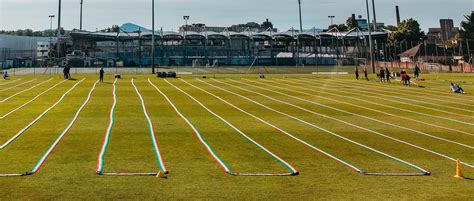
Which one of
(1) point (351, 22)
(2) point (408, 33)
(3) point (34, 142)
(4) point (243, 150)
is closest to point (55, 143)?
(3) point (34, 142)

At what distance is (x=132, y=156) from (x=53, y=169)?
6.27 ft

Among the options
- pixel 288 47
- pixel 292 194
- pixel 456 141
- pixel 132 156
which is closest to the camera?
pixel 292 194

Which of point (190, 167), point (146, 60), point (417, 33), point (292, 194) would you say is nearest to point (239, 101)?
point (190, 167)

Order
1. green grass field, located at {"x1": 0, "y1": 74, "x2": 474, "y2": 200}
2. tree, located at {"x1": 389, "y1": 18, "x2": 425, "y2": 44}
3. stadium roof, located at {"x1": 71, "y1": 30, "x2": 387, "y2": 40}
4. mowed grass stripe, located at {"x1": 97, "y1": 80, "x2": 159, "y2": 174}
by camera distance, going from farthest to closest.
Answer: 1. tree, located at {"x1": 389, "y1": 18, "x2": 425, "y2": 44}
2. stadium roof, located at {"x1": 71, "y1": 30, "x2": 387, "y2": 40}
3. mowed grass stripe, located at {"x1": 97, "y1": 80, "x2": 159, "y2": 174}
4. green grass field, located at {"x1": 0, "y1": 74, "x2": 474, "y2": 200}

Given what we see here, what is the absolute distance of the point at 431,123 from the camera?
1612 centimetres

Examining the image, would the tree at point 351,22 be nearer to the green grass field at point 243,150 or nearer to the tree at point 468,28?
the tree at point 468,28

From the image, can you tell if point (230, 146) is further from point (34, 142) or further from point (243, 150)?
point (34, 142)

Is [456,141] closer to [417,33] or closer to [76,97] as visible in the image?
[76,97]

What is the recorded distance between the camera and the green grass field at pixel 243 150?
7336 millimetres

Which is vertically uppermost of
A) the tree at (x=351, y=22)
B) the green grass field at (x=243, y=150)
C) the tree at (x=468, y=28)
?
the tree at (x=351, y=22)

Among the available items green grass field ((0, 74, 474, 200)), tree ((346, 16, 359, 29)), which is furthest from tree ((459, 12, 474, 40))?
green grass field ((0, 74, 474, 200))

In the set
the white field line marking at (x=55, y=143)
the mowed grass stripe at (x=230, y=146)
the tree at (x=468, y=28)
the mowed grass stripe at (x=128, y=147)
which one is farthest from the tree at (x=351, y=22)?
the mowed grass stripe at (x=128, y=147)

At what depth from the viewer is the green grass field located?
Answer: 24.1 ft

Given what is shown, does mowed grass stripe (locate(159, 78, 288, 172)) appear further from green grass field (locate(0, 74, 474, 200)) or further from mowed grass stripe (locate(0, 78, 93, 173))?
mowed grass stripe (locate(0, 78, 93, 173))
